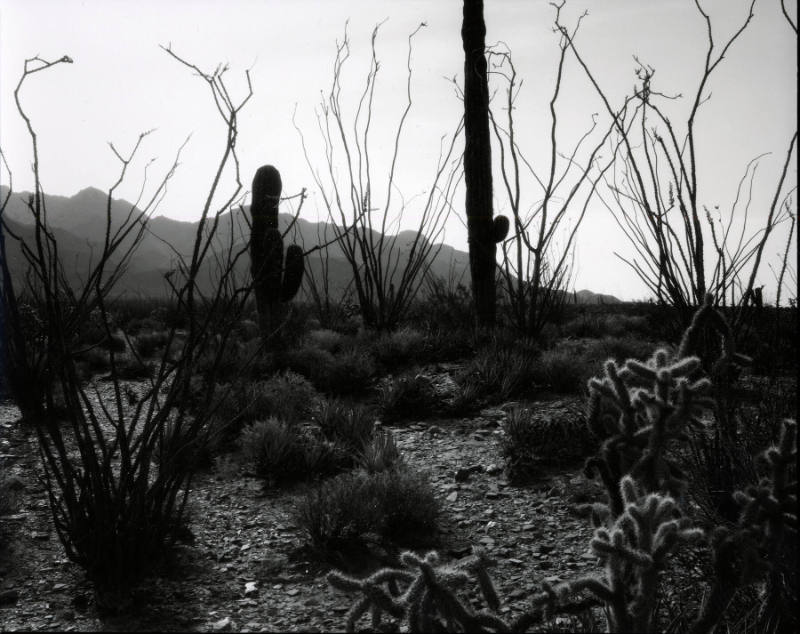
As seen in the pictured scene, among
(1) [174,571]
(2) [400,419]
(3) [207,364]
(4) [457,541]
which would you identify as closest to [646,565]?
(4) [457,541]

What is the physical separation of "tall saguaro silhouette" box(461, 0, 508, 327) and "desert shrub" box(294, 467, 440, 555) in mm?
4595

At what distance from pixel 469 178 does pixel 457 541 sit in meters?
5.28

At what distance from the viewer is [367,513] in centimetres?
294

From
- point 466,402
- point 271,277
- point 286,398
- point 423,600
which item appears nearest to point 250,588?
point 423,600

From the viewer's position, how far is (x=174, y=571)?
2590mm

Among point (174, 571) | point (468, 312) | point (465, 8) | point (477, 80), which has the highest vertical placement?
point (465, 8)

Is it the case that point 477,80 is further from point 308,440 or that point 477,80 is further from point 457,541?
point 457,541

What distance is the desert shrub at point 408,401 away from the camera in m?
4.93

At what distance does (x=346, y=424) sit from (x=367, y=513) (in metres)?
1.36

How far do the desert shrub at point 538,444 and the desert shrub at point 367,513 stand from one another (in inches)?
29.5

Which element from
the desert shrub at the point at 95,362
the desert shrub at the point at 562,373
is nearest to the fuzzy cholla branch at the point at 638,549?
the desert shrub at the point at 562,373

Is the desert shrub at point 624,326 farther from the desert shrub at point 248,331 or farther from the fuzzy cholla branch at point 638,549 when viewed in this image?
the fuzzy cholla branch at point 638,549

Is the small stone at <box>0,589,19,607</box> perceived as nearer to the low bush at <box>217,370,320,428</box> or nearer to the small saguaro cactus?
the low bush at <box>217,370,320,428</box>

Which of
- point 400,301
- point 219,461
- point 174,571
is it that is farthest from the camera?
point 400,301
